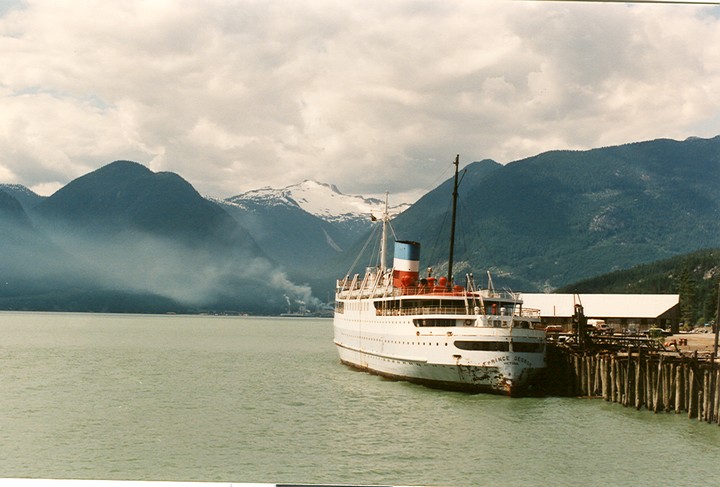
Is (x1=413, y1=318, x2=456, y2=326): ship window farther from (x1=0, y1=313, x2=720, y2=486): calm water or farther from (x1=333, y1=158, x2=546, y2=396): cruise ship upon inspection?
(x1=0, y1=313, x2=720, y2=486): calm water

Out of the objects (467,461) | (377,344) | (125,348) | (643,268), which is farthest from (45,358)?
(643,268)

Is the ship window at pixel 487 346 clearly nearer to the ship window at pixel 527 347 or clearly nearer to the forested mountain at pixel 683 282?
the ship window at pixel 527 347

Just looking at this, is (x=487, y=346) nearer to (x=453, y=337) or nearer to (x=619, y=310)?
(x=453, y=337)

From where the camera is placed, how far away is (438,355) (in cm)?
4303

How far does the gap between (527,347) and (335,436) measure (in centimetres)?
1375

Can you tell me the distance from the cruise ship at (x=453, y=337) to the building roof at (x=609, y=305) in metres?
30.9

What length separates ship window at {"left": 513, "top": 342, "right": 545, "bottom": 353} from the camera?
41844mm

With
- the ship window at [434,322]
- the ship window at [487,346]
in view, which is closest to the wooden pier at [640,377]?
the ship window at [487,346]

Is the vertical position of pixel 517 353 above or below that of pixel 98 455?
above

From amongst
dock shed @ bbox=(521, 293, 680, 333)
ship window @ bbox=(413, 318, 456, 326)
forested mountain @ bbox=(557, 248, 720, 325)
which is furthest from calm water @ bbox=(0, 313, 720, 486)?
forested mountain @ bbox=(557, 248, 720, 325)

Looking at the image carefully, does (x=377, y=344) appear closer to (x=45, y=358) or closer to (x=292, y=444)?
(x=292, y=444)

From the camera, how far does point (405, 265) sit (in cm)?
5247

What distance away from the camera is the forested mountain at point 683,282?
10806 cm

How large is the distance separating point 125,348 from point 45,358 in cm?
1841
